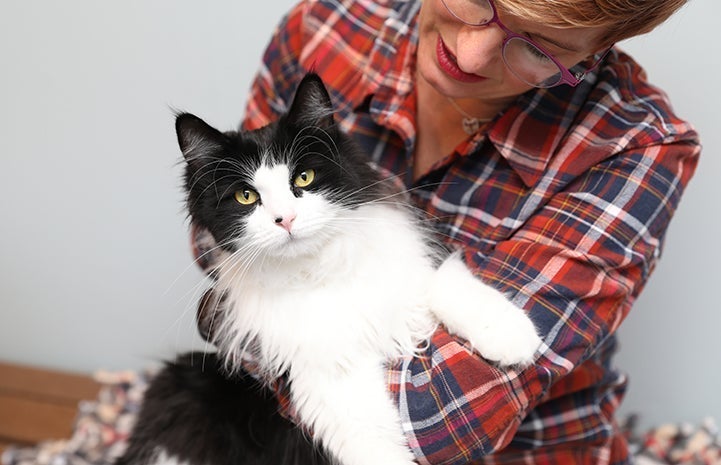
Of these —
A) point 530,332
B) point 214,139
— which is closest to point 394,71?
point 214,139

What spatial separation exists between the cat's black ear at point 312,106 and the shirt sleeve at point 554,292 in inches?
16.6

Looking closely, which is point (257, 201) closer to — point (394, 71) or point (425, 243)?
point (425, 243)

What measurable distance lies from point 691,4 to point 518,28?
0.82 metres

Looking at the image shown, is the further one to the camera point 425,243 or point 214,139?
point 425,243

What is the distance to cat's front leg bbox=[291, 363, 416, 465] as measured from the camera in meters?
1.12

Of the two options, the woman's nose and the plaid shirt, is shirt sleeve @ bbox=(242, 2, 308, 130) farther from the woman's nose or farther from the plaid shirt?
the woman's nose

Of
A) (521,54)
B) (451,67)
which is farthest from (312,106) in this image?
(521,54)

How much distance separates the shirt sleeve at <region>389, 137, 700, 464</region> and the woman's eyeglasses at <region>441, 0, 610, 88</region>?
0.62ft

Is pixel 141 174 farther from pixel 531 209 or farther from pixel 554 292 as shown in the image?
pixel 554 292

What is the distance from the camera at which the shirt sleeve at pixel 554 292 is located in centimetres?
112

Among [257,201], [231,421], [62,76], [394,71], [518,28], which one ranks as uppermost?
[518,28]

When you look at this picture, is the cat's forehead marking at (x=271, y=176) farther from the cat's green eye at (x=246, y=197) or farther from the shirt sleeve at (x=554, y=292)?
the shirt sleeve at (x=554, y=292)

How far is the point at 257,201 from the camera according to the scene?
3.72ft

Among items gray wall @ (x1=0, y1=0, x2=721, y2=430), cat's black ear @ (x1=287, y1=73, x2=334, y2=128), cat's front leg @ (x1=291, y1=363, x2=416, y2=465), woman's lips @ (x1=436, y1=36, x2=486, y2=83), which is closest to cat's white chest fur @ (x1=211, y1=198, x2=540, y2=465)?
cat's front leg @ (x1=291, y1=363, x2=416, y2=465)
